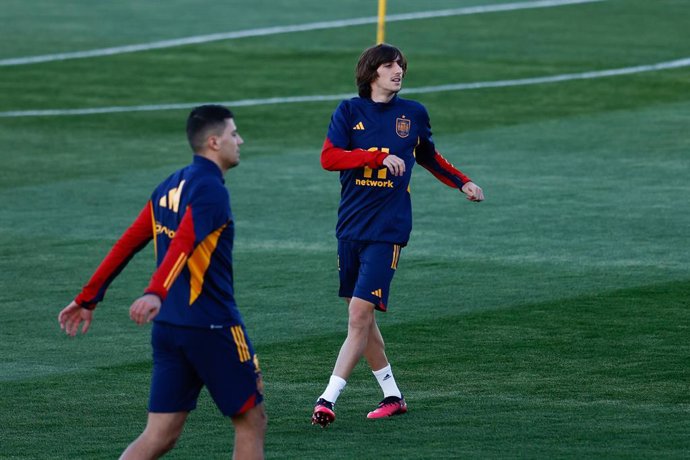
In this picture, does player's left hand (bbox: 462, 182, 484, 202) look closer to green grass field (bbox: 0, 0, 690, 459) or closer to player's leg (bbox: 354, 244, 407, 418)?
player's leg (bbox: 354, 244, 407, 418)

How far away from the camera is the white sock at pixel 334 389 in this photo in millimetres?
9016

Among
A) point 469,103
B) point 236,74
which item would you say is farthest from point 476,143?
point 236,74

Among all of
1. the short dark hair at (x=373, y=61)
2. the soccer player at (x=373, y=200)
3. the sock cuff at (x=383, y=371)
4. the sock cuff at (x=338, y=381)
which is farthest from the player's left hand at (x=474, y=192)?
the sock cuff at (x=338, y=381)

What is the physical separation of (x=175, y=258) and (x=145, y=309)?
0.30 meters

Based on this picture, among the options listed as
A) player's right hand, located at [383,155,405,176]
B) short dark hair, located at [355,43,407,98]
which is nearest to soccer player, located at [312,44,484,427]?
short dark hair, located at [355,43,407,98]

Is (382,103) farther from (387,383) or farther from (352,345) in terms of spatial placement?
(387,383)

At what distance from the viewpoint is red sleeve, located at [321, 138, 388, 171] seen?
8883mm

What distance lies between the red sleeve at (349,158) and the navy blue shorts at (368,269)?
0.54 m

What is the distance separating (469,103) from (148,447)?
1687 centimetres

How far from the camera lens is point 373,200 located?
30.3 feet

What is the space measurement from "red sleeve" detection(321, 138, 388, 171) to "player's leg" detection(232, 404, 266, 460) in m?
2.29

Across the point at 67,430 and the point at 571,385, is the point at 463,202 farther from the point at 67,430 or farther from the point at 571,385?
the point at 67,430

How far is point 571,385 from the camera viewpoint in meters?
9.77

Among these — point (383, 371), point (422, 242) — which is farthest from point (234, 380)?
point (422, 242)
